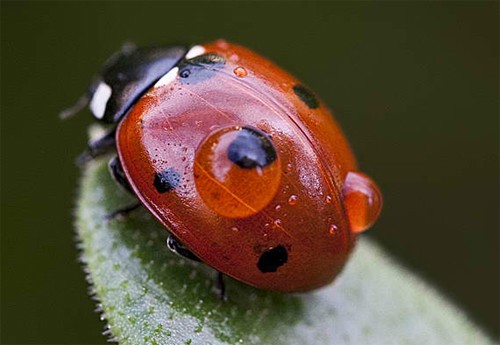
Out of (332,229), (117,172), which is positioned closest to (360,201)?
(332,229)

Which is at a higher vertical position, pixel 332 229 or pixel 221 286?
pixel 332 229

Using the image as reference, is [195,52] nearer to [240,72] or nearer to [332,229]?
[240,72]

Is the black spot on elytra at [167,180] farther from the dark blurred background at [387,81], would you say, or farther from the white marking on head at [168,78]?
the dark blurred background at [387,81]

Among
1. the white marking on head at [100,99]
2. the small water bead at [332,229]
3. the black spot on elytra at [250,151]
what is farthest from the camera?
the white marking on head at [100,99]

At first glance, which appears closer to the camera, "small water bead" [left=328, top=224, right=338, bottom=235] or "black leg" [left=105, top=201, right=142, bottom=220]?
"small water bead" [left=328, top=224, right=338, bottom=235]

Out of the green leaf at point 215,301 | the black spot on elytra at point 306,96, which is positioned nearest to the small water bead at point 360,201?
the black spot on elytra at point 306,96

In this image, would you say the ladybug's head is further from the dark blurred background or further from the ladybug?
the dark blurred background

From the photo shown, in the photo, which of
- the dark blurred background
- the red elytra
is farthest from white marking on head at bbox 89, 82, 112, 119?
the dark blurred background
